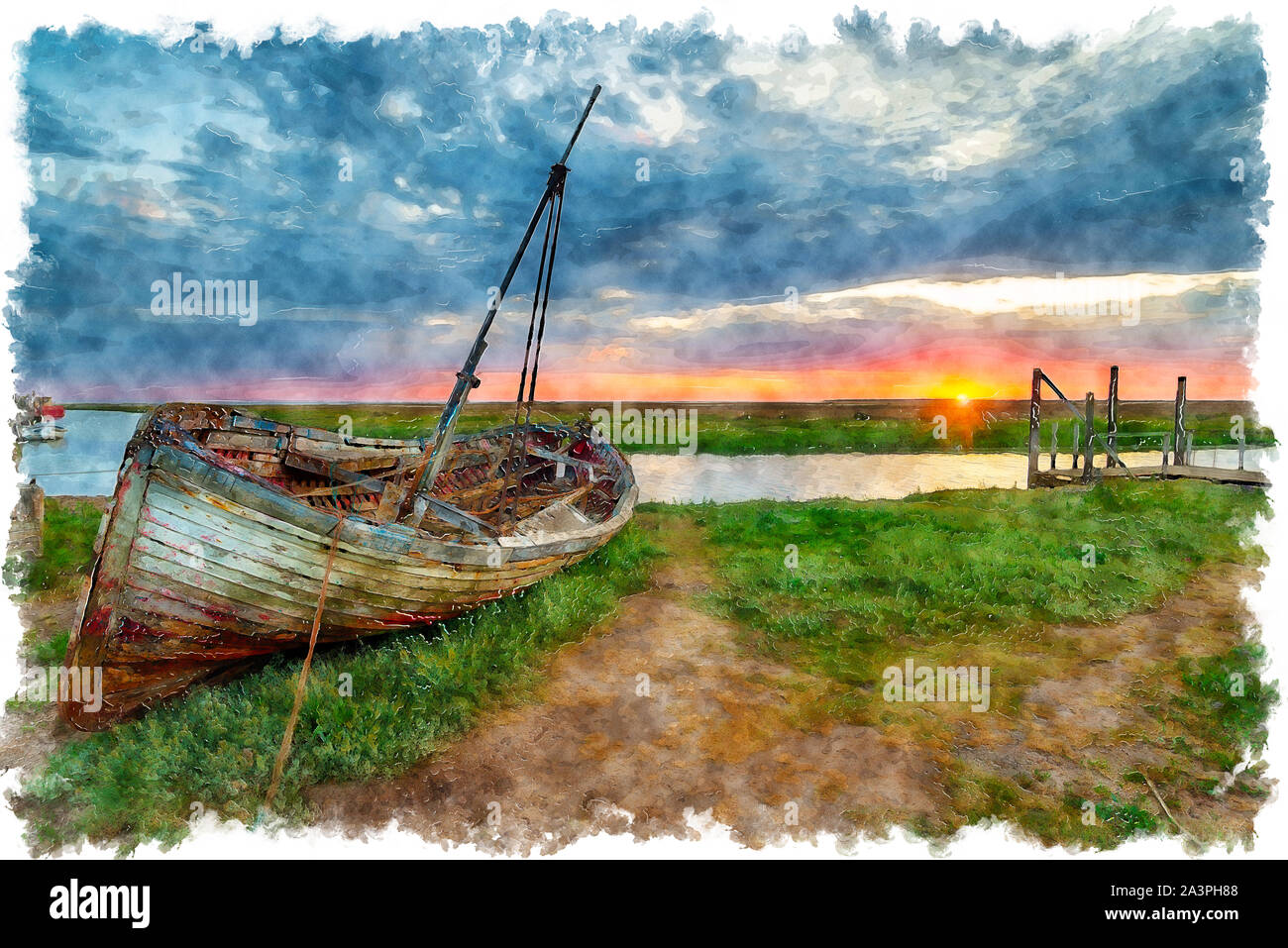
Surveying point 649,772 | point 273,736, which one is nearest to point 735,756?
point 649,772

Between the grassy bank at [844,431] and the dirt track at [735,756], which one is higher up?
the grassy bank at [844,431]

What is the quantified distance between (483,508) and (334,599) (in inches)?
163

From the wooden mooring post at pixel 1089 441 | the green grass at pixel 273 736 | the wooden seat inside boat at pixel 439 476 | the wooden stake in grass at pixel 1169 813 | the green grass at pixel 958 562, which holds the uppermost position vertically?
the wooden mooring post at pixel 1089 441

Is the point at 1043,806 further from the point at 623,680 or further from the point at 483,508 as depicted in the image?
the point at 483,508

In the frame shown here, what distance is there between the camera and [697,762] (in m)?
4.78

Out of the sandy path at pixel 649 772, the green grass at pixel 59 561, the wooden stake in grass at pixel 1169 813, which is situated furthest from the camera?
the green grass at pixel 59 561

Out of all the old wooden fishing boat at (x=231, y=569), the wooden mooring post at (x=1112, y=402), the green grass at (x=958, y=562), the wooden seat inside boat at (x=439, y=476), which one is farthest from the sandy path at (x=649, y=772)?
the wooden mooring post at (x=1112, y=402)

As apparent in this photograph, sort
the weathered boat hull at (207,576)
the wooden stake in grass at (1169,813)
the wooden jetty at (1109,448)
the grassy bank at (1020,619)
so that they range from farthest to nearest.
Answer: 1. the wooden jetty at (1109,448)
2. the grassy bank at (1020,619)
3. the weathered boat hull at (207,576)
4. the wooden stake in grass at (1169,813)

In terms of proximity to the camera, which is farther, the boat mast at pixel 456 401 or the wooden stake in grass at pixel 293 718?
the boat mast at pixel 456 401

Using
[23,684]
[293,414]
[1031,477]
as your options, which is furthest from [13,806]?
[293,414]

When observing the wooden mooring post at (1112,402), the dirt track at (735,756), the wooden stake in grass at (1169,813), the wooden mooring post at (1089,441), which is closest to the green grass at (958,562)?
the dirt track at (735,756)

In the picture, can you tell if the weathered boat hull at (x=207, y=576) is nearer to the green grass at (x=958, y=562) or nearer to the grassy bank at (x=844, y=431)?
the green grass at (x=958, y=562)

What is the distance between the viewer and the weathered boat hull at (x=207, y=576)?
173 inches

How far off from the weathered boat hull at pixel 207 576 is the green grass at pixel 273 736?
339mm
